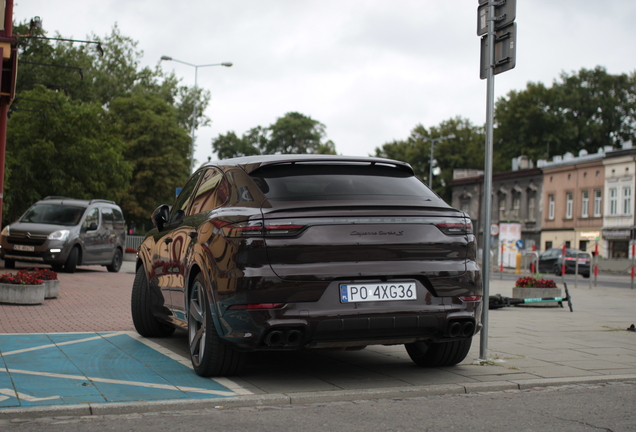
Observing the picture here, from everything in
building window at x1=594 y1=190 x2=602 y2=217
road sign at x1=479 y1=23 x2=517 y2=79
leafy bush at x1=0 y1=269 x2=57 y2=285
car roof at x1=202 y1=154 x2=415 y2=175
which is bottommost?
leafy bush at x1=0 y1=269 x2=57 y2=285

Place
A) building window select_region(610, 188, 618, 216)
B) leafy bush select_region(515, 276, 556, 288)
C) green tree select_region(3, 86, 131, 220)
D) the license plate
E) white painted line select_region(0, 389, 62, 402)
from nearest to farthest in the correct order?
white painted line select_region(0, 389, 62, 402) < the license plate < leafy bush select_region(515, 276, 556, 288) < green tree select_region(3, 86, 131, 220) < building window select_region(610, 188, 618, 216)

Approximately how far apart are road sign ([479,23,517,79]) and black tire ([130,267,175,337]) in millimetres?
4181

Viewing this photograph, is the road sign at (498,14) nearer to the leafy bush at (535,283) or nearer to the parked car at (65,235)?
the leafy bush at (535,283)

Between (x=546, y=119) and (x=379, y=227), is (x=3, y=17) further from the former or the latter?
(x=546, y=119)

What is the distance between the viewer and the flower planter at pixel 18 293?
12.4 metres

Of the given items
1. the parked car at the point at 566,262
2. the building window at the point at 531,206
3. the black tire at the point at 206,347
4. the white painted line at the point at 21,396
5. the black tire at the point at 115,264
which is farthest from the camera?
the building window at the point at 531,206

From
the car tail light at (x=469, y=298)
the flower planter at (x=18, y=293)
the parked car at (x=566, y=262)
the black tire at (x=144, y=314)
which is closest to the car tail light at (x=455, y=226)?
the car tail light at (x=469, y=298)

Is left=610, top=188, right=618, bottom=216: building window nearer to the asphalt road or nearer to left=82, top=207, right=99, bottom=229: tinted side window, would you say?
left=82, top=207, right=99, bottom=229: tinted side window

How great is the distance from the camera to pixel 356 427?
480 centimetres

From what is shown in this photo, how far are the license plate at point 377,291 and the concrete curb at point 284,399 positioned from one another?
678mm

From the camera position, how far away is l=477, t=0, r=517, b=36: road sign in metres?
7.38

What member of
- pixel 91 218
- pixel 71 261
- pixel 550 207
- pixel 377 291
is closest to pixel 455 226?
pixel 377 291

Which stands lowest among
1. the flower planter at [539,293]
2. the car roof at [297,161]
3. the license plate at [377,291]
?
the flower planter at [539,293]

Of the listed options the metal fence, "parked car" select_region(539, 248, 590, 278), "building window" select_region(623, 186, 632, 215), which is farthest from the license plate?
"building window" select_region(623, 186, 632, 215)
